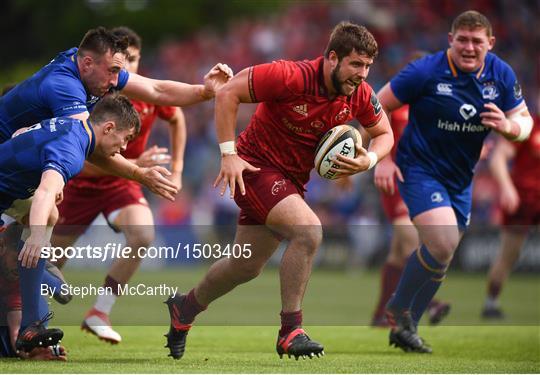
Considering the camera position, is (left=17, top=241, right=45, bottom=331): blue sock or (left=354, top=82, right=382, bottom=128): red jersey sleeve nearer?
(left=17, top=241, right=45, bottom=331): blue sock

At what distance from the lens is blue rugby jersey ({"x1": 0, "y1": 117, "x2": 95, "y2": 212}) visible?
6.60 metres

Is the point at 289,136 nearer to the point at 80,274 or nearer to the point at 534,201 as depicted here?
the point at 80,274

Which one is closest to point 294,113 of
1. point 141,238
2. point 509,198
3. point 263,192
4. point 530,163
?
point 263,192

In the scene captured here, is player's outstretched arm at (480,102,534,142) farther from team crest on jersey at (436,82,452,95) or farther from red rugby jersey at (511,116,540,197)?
red rugby jersey at (511,116,540,197)

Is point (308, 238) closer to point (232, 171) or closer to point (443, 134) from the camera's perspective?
point (232, 171)

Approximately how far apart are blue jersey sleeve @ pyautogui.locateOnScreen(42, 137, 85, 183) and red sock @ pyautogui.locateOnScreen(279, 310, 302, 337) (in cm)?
173

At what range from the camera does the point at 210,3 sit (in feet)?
115

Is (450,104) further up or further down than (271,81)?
further down

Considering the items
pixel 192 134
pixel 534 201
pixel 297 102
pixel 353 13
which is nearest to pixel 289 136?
pixel 297 102

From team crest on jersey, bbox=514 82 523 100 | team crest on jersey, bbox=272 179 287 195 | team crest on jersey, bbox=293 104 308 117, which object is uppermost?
team crest on jersey, bbox=514 82 523 100

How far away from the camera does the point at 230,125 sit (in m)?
7.12

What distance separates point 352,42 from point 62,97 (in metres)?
1.99

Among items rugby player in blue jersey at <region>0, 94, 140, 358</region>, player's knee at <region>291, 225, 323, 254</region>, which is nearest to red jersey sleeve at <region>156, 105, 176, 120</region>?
rugby player in blue jersey at <region>0, 94, 140, 358</region>

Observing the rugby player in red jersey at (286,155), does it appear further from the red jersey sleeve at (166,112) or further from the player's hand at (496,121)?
the red jersey sleeve at (166,112)
